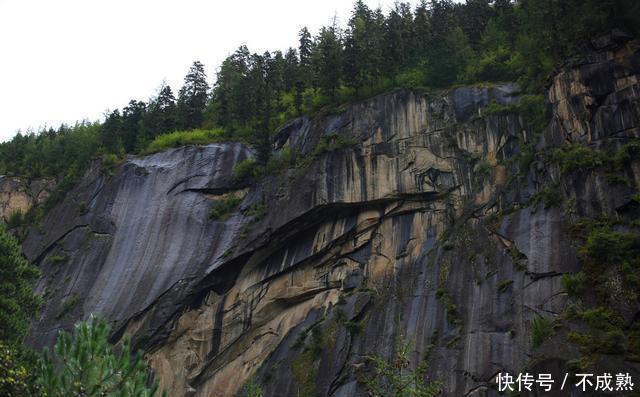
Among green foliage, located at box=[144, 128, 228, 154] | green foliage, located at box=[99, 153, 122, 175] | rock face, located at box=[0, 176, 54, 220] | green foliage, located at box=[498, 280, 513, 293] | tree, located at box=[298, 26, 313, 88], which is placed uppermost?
tree, located at box=[298, 26, 313, 88]

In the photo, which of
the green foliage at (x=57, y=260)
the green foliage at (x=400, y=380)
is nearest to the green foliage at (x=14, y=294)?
the green foliage at (x=400, y=380)

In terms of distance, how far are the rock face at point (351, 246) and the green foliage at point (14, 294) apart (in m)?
8.16

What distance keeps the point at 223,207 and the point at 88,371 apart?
1874 cm

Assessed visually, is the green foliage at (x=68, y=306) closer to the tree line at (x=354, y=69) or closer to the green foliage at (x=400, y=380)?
the tree line at (x=354, y=69)

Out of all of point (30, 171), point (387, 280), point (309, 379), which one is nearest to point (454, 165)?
point (387, 280)

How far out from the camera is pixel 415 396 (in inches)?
620

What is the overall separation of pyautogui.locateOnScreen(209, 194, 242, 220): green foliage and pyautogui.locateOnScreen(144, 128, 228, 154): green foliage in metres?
5.44

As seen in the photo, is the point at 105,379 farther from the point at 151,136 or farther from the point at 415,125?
the point at 151,136

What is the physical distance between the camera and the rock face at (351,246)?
22.3 meters

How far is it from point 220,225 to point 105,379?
57.8 ft

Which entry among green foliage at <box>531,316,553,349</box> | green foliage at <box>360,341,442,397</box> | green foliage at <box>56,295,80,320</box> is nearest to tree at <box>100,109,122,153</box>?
green foliage at <box>56,295,80,320</box>

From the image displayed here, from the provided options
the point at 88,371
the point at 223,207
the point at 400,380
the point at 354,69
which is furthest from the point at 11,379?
the point at 354,69

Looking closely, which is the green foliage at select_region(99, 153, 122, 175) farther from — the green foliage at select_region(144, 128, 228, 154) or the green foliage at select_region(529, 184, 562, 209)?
the green foliage at select_region(529, 184, 562, 209)

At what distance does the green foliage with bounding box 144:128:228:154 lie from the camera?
38156 millimetres
